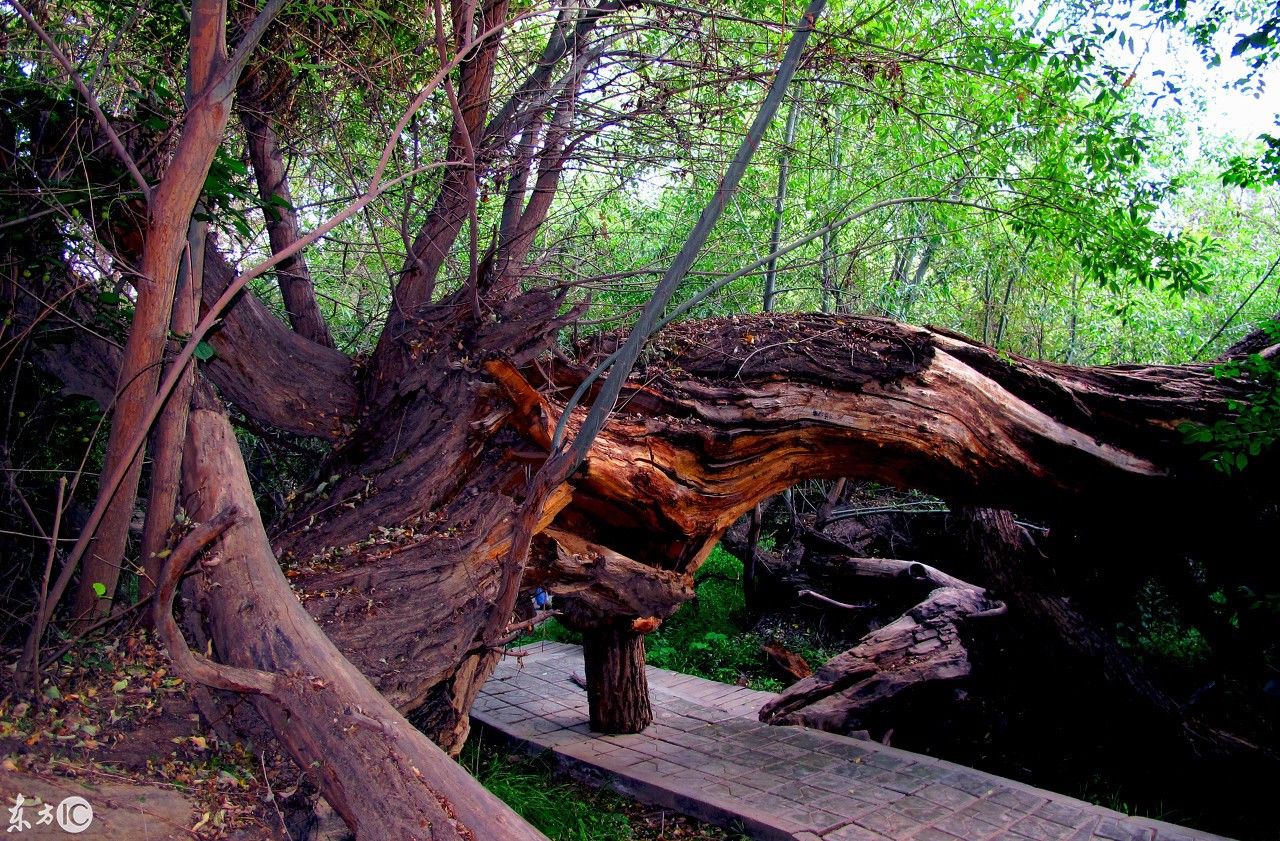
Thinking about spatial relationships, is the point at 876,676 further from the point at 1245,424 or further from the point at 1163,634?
the point at 1245,424

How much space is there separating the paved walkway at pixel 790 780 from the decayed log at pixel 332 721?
2390 millimetres

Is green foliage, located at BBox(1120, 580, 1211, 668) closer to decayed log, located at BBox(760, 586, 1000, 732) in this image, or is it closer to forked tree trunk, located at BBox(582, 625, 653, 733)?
decayed log, located at BBox(760, 586, 1000, 732)

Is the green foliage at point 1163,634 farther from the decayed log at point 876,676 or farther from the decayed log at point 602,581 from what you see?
the decayed log at point 602,581

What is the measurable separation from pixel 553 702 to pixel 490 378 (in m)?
3.67

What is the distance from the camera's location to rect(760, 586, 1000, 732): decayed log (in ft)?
20.5

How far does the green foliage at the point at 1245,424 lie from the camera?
4.66 m

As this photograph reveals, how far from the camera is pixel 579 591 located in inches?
180

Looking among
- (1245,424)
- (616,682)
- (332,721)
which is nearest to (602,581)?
(616,682)

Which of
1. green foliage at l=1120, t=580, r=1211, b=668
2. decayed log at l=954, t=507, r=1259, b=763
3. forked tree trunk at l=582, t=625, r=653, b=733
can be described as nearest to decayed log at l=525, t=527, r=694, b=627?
forked tree trunk at l=582, t=625, r=653, b=733

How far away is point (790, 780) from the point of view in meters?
5.16

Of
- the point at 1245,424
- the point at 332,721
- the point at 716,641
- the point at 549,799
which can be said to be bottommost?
the point at 549,799

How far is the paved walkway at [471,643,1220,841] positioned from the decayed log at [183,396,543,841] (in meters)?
2.39

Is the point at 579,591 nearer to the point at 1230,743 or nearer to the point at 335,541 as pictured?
the point at 335,541

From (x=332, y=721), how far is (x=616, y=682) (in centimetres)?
352
